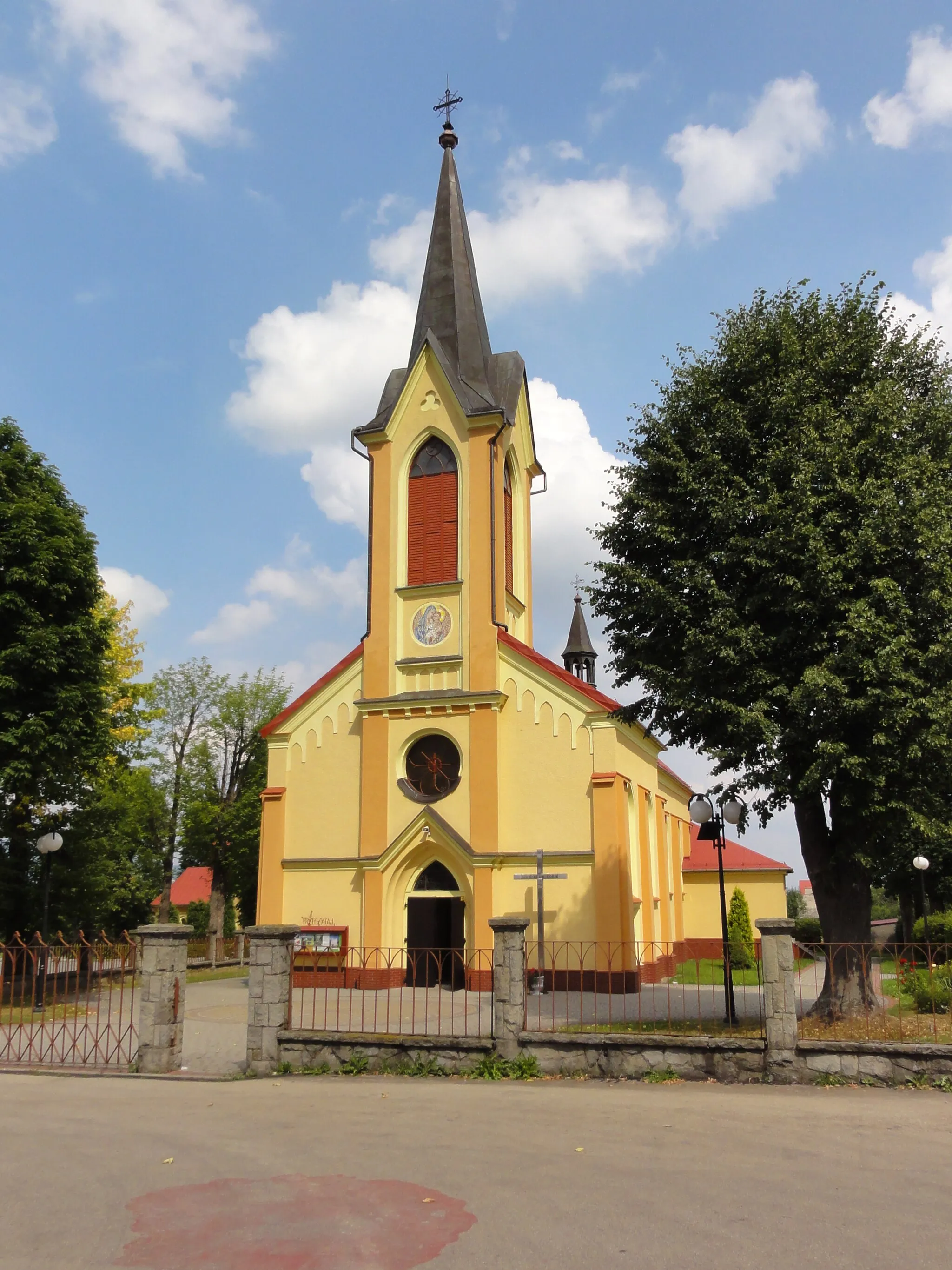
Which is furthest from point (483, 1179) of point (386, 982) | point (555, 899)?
point (555, 899)

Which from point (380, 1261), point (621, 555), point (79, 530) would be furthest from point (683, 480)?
point (79, 530)

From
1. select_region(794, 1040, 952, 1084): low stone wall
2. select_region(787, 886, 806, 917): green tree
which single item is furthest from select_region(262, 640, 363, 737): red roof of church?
select_region(787, 886, 806, 917): green tree

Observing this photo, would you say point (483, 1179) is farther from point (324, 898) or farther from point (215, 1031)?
point (324, 898)

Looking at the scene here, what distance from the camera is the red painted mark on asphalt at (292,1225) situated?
5.82 m

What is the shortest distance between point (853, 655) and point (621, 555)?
4486 mm

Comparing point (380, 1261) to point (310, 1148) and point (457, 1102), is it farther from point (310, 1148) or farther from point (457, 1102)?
point (457, 1102)

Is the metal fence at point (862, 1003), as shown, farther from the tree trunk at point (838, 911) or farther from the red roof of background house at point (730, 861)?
the red roof of background house at point (730, 861)

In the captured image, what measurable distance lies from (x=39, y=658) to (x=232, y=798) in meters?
24.5

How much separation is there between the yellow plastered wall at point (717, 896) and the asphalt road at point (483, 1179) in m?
27.3

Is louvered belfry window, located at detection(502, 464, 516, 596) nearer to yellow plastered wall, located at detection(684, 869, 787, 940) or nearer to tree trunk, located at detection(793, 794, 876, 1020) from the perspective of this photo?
tree trunk, located at detection(793, 794, 876, 1020)

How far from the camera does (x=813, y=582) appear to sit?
12.8 meters

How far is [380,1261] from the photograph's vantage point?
226 inches

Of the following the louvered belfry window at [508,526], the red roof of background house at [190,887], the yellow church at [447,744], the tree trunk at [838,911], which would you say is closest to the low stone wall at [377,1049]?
the tree trunk at [838,911]

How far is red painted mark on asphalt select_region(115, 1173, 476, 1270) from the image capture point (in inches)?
229
